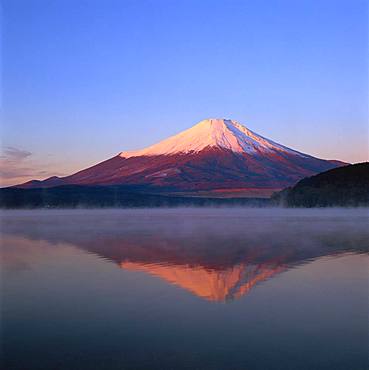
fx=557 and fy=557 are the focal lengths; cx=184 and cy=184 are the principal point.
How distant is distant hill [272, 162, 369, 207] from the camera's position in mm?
69812

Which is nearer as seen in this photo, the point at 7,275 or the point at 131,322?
the point at 131,322

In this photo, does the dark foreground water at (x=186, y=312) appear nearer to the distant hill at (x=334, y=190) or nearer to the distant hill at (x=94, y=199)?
the distant hill at (x=334, y=190)

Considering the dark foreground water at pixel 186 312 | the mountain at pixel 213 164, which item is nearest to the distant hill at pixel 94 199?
the mountain at pixel 213 164

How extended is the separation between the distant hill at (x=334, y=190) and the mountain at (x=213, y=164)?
28.4m

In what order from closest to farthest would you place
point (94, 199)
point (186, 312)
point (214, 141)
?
point (186, 312) → point (94, 199) → point (214, 141)

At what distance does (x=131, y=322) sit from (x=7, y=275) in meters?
4.09

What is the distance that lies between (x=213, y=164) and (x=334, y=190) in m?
53.0

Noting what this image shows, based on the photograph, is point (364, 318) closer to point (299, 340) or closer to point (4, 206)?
point (299, 340)

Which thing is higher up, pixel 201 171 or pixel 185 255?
pixel 201 171

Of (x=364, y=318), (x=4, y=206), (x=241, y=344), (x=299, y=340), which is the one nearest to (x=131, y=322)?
(x=241, y=344)

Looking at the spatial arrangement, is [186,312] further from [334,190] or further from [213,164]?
[213,164]

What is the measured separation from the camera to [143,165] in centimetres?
12675

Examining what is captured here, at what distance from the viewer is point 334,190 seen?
72688 millimetres

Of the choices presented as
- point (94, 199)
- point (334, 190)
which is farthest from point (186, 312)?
point (94, 199)
